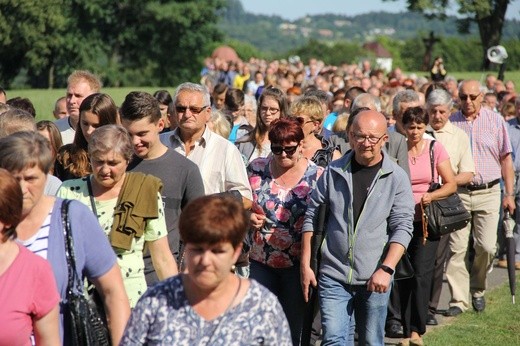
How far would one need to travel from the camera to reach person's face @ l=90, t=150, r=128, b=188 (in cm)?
572

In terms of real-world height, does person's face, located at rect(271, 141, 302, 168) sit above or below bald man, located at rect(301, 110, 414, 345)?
above

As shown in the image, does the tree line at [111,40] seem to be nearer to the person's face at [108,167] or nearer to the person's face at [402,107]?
the person's face at [402,107]

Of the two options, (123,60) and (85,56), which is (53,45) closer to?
(85,56)

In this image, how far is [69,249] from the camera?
4832 mm

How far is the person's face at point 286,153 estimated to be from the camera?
306 inches

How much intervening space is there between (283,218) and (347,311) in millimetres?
825

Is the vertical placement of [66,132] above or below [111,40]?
below

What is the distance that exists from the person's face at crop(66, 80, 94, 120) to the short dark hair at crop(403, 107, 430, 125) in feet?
8.84

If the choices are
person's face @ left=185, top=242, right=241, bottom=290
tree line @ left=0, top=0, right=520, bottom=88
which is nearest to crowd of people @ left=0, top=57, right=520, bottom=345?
person's face @ left=185, top=242, right=241, bottom=290

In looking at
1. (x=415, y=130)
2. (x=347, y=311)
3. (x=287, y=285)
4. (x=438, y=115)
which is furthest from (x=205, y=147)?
(x=438, y=115)

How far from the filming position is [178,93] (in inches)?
323

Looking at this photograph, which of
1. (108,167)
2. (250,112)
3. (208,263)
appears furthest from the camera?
(250,112)

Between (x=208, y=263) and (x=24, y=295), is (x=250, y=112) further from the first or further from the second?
(x=208, y=263)

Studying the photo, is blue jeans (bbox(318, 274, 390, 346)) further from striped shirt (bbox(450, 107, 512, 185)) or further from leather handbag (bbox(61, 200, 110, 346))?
striped shirt (bbox(450, 107, 512, 185))
